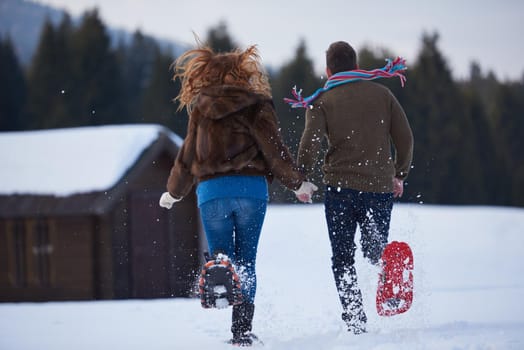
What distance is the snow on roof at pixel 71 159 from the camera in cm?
1194

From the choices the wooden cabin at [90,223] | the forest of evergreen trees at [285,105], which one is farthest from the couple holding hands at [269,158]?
the forest of evergreen trees at [285,105]

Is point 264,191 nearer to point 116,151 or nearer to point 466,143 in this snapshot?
point 116,151

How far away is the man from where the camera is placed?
4289 millimetres

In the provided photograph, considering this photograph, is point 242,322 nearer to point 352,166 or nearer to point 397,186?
point 352,166

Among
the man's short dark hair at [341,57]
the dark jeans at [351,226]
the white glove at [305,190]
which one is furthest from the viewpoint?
A: the man's short dark hair at [341,57]

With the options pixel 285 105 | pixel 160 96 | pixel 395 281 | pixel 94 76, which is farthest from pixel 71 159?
pixel 94 76

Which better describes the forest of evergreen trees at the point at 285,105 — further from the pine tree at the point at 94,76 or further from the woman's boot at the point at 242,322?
the woman's boot at the point at 242,322

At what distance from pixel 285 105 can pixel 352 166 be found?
27.2 meters

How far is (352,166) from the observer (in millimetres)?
4301

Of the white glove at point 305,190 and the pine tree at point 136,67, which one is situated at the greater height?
the pine tree at point 136,67

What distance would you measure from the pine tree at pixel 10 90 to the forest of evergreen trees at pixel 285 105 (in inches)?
2.1

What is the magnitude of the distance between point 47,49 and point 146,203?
26.5m

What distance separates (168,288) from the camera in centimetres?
1305

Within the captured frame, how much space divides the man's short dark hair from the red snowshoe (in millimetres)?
1321
